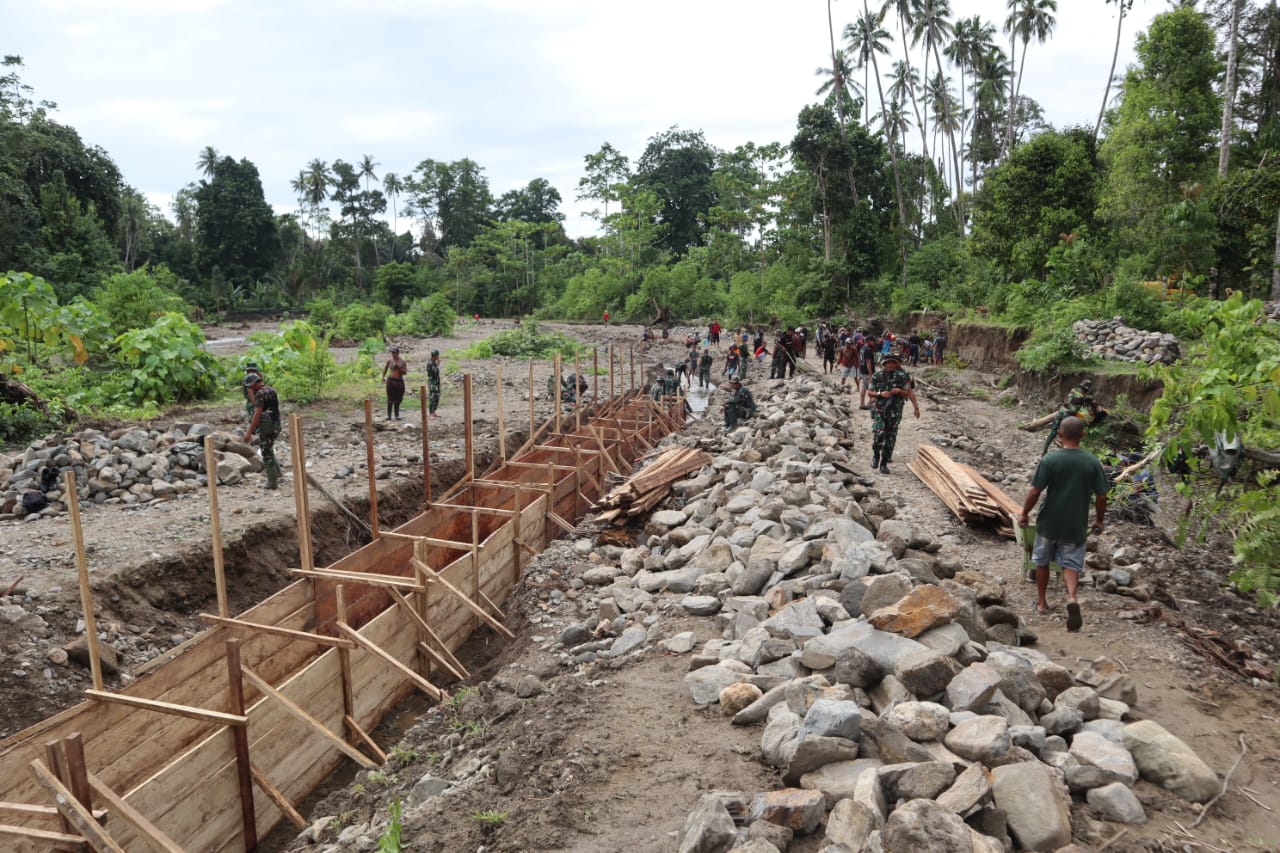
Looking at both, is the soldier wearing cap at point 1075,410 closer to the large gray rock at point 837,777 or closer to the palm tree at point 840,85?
the large gray rock at point 837,777

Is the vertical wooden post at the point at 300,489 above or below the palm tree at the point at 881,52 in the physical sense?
below

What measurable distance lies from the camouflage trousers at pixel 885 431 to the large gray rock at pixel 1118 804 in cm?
637

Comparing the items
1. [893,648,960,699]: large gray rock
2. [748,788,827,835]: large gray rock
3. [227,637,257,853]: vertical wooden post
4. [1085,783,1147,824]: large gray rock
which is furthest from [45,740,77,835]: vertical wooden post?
[1085,783,1147,824]: large gray rock

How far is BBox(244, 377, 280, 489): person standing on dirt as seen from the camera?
9.20 m

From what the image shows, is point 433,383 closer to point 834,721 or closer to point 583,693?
point 583,693

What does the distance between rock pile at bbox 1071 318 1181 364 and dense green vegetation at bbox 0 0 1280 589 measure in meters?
0.48

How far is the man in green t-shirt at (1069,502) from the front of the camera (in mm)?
5012

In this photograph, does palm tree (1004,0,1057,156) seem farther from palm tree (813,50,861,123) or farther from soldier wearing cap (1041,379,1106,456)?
soldier wearing cap (1041,379,1106,456)

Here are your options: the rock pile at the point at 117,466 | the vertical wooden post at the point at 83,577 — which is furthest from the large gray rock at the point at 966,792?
the rock pile at the point at 117,466

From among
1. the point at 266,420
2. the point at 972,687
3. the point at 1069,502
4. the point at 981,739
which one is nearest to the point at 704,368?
the point at 266,420

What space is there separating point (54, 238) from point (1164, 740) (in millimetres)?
37905

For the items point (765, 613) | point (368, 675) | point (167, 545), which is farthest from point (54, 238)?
point (765, 613)

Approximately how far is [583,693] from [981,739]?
2515 millimetres

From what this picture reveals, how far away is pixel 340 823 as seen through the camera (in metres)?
4.56
